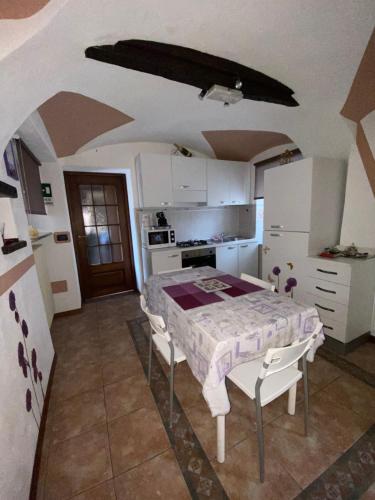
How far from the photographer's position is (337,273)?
6.45ft

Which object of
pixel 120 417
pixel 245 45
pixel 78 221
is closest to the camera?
pixel 245 45

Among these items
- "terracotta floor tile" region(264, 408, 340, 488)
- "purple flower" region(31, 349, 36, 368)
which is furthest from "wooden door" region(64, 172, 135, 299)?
"terracotta floor tile" region(264, 408, 340, 488)

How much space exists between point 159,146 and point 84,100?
1618 mm

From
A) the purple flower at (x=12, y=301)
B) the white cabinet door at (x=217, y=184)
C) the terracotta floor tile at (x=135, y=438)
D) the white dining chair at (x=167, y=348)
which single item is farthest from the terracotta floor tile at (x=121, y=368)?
the white cabinet door at (x=217, y=184)

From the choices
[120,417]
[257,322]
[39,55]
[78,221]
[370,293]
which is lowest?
[120,417]

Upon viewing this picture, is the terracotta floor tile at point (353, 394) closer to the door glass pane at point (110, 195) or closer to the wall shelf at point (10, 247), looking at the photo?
the wall shelf at point (10, 247)

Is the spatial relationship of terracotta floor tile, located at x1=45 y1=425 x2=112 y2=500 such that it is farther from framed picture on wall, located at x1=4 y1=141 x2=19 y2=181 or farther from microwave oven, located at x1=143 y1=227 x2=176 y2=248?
microwave oven, located at x1=143 y1=227 x2=176 y2=248

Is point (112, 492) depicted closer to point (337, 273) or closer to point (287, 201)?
point (337, 273)

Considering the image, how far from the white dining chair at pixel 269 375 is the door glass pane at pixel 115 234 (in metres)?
2.99

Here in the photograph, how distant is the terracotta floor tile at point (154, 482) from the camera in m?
1.04

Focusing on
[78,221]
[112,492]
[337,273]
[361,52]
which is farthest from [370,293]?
[78,221]

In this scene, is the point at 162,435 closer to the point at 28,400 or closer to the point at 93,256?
the point at 28,400

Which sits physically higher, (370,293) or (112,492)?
(370,293)

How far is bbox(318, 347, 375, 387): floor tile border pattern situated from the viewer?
5.61 feet
